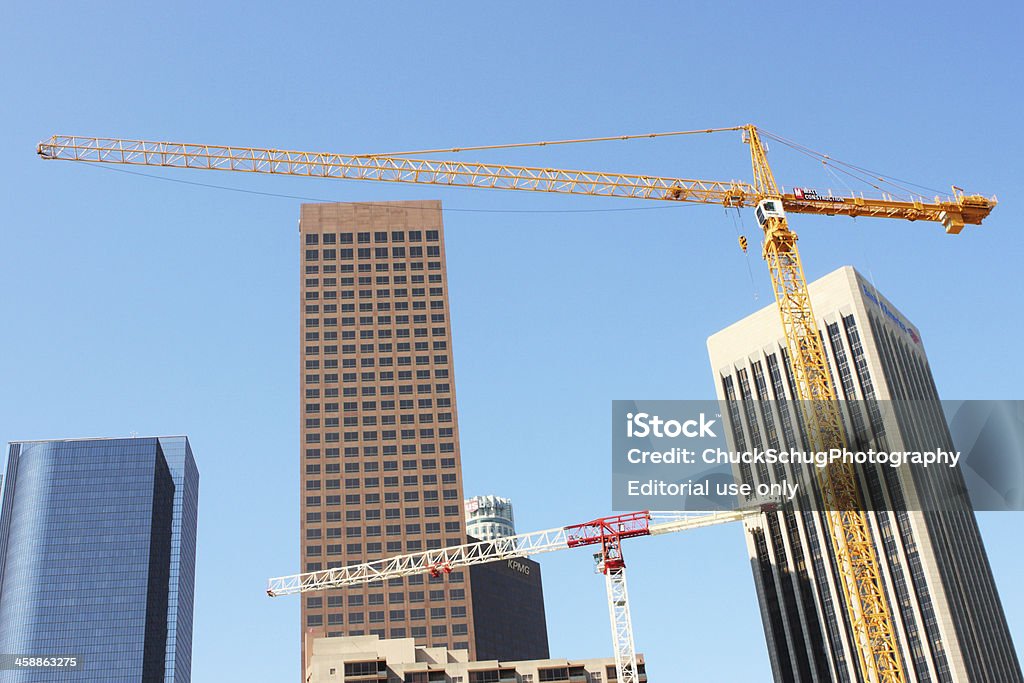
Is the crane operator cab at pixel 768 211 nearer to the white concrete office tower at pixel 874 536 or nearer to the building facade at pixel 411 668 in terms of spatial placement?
the white concrete office tower at pixel 874 536

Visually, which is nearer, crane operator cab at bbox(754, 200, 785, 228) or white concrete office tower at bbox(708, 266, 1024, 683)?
crane operator cab at bbox(754, 200, 785, 228)

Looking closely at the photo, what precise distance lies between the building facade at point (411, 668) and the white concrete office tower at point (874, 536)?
93.2ft

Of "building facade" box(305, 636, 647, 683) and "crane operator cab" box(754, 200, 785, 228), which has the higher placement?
"crane operator cab" box(754, 200, 785, 228)

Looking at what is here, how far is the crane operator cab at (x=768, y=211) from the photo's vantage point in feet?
438

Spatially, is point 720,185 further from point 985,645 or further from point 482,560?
point 985,645

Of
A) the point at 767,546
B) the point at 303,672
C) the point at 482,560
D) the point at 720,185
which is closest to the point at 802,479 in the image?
the point at 767,546

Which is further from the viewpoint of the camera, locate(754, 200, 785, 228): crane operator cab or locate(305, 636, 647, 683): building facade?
locate(305, 636, 647, 683): building facade

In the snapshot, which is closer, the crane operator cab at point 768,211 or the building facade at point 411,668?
the crane operator cab at point 768,211

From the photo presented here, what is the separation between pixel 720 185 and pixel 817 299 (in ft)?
195

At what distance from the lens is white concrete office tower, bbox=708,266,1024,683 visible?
534ft

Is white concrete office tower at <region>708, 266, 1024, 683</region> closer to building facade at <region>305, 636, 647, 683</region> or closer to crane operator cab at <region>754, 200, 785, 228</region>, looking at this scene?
building facade at <region>305, 636, 647, 683</region>

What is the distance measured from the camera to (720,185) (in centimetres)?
13738

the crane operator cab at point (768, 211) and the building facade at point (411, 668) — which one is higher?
the crane operator cab at point (768, 211)

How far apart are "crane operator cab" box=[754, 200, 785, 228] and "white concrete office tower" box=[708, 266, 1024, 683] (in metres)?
54.9
